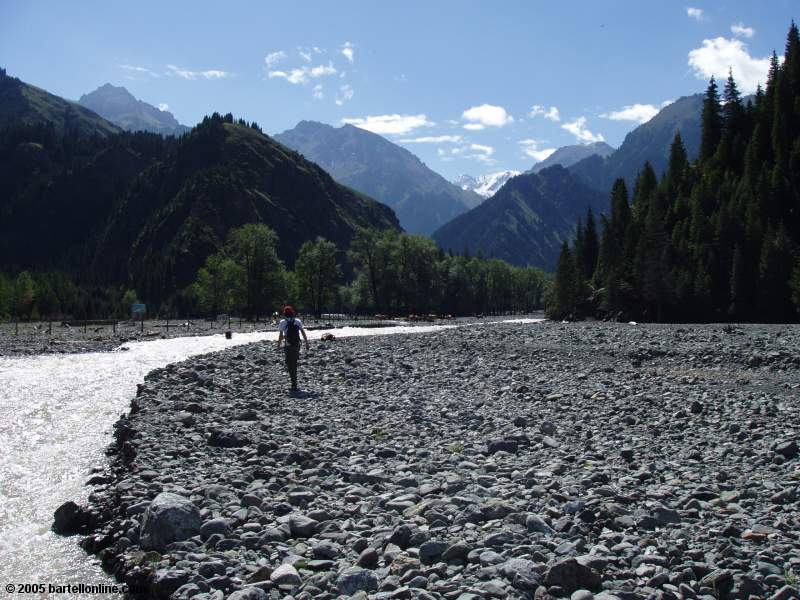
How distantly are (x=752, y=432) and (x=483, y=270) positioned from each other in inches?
6388

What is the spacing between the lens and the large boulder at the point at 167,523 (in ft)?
31.0

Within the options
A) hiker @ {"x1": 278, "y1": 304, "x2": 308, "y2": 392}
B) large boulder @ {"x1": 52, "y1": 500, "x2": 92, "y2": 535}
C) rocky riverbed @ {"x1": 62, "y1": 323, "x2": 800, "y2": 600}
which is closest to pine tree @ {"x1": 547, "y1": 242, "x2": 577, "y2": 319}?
rocky riverbed @ {"x1": 62, "y1": 323, "x2": 800, "y2": 600}

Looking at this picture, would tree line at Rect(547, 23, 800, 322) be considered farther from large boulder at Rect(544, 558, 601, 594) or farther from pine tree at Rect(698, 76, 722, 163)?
large boulder at Rect(544, 558, 601, 594)

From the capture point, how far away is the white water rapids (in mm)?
9945

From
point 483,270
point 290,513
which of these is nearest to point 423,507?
point 290,513

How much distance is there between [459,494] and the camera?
1054 centimetres

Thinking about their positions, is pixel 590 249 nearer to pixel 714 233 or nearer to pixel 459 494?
pixel 714 233

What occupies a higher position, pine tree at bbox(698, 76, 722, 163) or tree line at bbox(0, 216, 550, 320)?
pine tree at bbox(698, 76, 722, 163)

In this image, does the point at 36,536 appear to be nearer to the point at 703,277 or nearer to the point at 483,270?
the point at 703,277

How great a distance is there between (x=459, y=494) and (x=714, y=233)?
3631 inches

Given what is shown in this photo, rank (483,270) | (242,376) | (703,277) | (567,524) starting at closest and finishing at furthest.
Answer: (567,524), (242,376), (703,277), (483,270)

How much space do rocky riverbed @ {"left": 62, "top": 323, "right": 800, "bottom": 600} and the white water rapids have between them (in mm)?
605

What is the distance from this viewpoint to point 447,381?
83.5 ft

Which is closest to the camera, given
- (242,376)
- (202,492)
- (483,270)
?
(202,492)
